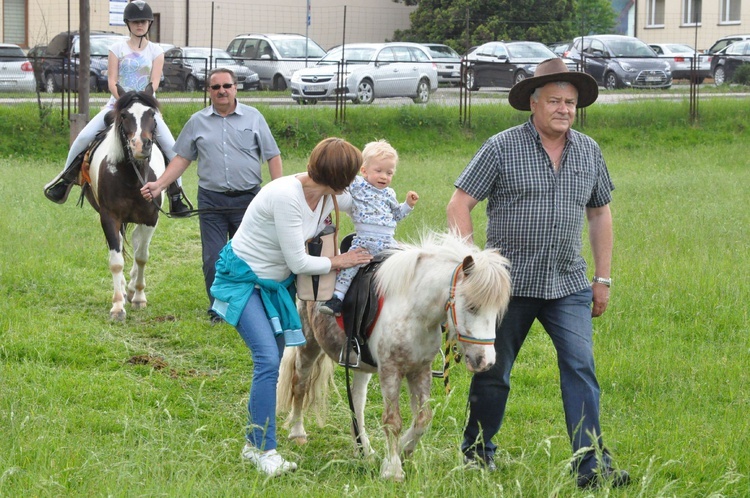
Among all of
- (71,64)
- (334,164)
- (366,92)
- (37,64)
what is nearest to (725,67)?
(366,92)

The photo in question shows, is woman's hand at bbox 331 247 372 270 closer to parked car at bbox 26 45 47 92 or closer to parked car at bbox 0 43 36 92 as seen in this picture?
parked car at bbox 26 45 47 92

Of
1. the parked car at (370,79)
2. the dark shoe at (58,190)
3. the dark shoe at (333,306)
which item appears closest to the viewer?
the dark shoe at (333,306)

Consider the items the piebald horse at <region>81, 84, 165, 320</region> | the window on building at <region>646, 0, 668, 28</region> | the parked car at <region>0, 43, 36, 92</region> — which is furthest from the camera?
the window on building at <region>646, 0, 668, 28</region>

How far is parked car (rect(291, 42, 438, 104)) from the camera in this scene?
25.1m

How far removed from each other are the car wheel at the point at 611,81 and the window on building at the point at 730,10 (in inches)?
792

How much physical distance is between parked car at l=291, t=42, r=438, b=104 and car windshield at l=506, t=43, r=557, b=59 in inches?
196

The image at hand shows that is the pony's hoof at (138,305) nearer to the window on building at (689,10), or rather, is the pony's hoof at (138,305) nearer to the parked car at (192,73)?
the parked car at (192,73)

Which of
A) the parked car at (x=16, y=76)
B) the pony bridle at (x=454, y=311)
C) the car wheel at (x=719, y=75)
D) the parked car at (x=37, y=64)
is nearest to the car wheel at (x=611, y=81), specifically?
the car wheel at (x=719, y=75)

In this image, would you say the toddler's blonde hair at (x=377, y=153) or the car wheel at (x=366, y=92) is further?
the car wheel at (x=366, y=92)

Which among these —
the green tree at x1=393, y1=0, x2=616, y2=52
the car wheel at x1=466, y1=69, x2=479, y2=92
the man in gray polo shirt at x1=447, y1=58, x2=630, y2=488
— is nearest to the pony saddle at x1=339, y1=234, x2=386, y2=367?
the man in gray polo shirt at x1=447, y1=58, x2=630, y2=488

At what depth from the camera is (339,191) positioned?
17.0 feet

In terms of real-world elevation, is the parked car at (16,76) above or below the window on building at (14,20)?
below

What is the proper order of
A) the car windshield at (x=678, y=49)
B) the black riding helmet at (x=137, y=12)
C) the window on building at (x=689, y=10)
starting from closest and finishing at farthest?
1. the black riding helmet at (x=137, y=12)
2. the car windshield at (x=678, y=49)
3. the window on building at (x=689, y=10)

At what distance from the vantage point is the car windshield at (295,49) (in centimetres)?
2931
